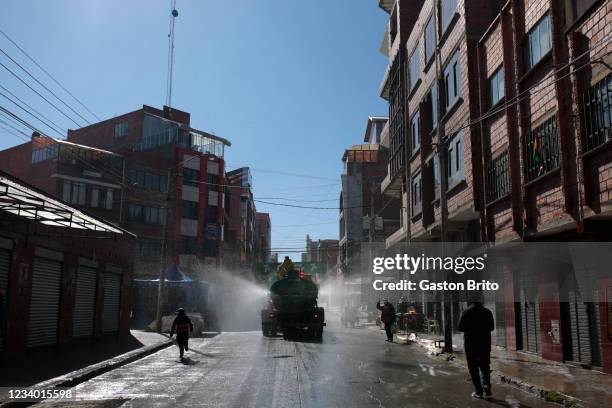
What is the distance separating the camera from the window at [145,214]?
2042 inches

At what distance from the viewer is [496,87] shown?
62.4ft

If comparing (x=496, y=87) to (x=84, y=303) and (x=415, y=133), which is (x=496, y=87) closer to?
(x=415, y=133)

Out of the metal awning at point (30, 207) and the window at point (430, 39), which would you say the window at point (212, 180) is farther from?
the metal awning at point (30, 207)

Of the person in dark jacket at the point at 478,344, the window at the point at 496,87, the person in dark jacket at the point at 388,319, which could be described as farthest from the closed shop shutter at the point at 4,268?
the window at the point at 496,87

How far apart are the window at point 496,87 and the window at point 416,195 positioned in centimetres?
886

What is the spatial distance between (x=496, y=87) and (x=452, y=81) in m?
4.65

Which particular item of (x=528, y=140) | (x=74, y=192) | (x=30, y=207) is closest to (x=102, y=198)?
(x=74, y=192)

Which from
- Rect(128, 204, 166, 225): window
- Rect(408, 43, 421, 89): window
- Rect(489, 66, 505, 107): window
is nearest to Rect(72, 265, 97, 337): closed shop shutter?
Rect(489, 66, 505, 107): window

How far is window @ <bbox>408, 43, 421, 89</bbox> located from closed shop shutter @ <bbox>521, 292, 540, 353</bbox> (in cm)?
1519

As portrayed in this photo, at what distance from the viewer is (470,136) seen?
2061 centimetres

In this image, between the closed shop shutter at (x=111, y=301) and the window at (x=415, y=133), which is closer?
the closed shop shutter at (x=111, y=301)

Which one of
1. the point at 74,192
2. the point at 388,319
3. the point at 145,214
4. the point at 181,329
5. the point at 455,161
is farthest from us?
the point at 145,214

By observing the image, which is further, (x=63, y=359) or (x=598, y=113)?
(x=63, y=359)

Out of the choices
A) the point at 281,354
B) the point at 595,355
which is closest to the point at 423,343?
the point at 281,354
